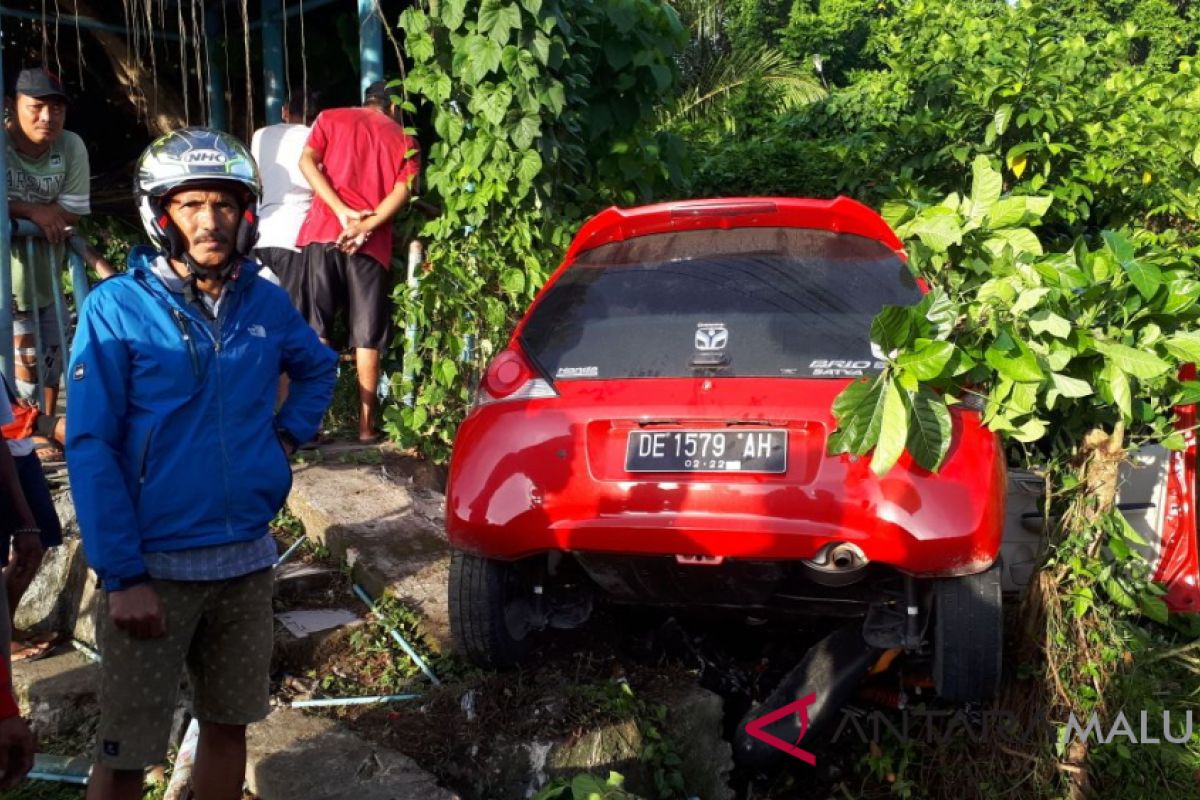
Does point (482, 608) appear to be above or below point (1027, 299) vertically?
below

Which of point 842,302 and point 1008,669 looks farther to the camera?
point 1008,669

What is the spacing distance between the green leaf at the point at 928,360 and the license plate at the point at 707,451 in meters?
0.41

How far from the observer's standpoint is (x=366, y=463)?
19.1ft

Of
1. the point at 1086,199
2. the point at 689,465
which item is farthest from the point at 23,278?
the point at 1086,199

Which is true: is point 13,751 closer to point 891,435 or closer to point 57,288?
point 891,435

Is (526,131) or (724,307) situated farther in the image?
(526,131)

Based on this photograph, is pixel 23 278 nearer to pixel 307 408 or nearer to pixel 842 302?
pixel 307 408

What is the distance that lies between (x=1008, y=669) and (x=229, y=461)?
272cm

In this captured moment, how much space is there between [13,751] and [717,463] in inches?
75.7

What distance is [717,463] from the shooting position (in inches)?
126

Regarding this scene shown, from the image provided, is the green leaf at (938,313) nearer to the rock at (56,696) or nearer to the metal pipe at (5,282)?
the rock at (56,696)

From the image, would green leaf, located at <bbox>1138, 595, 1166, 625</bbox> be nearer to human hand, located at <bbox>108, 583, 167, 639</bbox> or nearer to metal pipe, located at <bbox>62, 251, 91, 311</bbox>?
human hand, located at <bbox>108, 583, 167, 639</bbox>

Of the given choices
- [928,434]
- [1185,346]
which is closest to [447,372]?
[928,434]

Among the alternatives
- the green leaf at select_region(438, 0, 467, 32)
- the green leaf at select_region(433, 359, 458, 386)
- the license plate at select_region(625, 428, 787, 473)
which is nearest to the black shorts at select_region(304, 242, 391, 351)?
the green leaf at select_region(433, 359, 458, 386)
